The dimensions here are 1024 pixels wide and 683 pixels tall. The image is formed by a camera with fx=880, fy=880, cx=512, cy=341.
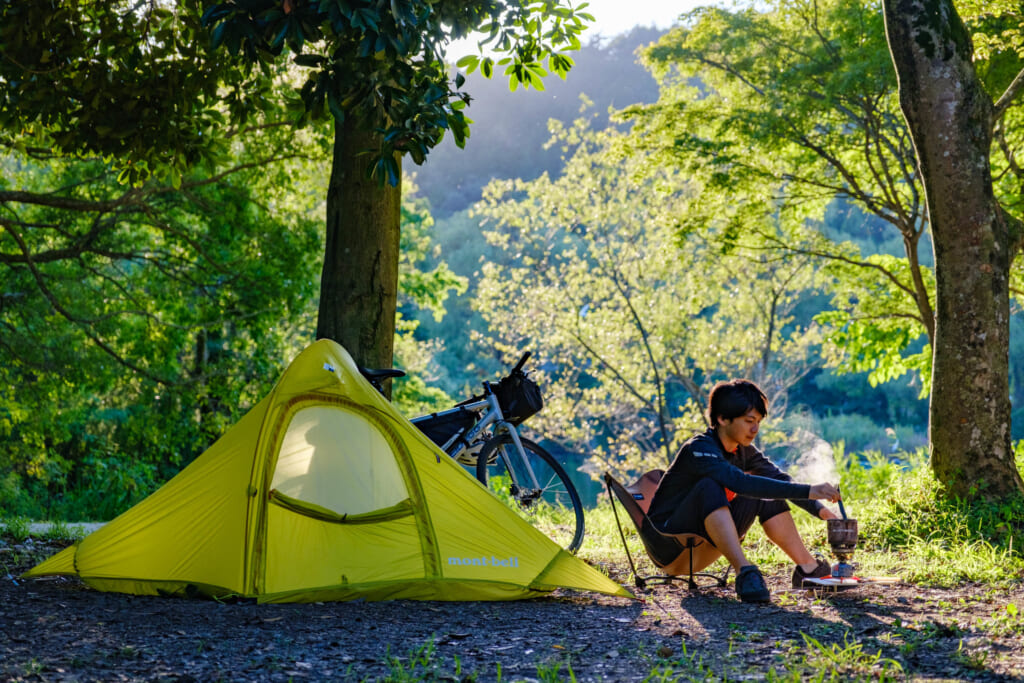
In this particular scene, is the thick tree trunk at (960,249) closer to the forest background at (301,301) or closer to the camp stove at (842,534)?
the forest background at (301,301)

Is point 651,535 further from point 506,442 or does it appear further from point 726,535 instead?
point 506,442

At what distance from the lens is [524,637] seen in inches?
125

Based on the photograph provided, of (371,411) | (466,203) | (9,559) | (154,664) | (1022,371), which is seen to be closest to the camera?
(154,664)

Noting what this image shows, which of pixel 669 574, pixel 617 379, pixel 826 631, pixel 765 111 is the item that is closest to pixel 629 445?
pixel 617 379

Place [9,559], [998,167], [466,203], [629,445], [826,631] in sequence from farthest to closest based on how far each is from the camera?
[466,203] < [629,445] < [998,167] < [9,559] < [826,631]

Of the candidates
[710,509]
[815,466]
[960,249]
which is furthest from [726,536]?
[960,249]

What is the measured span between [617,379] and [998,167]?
9763 millimetres

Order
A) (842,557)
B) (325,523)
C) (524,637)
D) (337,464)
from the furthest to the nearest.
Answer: (337,464), (325,523), (842,557), (524,637)

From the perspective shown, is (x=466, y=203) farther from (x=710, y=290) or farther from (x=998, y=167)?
(x=998, y=167)

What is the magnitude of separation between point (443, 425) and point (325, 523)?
4.56 feet

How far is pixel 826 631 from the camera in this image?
10.3 ft

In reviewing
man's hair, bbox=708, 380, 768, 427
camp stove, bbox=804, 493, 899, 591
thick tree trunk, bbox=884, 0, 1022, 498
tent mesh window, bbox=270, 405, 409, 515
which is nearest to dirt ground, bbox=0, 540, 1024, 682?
camp stove, bbox=804, 493, 899, 591

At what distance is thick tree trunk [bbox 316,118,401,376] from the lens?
205 inches

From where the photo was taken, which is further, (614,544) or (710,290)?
(710,290)
